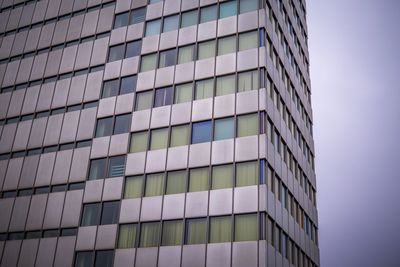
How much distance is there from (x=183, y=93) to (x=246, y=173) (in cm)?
900

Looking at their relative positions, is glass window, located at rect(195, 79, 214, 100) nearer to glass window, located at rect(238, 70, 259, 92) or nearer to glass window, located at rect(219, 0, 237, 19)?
glass window, located at rect(238, 70, 259, 92)

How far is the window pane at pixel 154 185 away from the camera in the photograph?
35750mm

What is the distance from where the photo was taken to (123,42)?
43.8m

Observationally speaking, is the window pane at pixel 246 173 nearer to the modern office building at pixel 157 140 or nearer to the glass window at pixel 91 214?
the modern office building at pixel 157 140

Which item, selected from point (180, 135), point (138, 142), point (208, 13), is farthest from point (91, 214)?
point (208, 13)

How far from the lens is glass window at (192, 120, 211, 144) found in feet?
118

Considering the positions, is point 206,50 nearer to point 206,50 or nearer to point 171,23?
point 206,50

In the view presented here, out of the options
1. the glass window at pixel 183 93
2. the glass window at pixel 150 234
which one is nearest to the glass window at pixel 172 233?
the glass window at pixel 150 234

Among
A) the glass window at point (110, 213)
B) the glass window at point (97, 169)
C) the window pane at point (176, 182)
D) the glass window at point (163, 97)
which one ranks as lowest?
the glass window at point (110, 213)

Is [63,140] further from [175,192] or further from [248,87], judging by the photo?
[248,87]

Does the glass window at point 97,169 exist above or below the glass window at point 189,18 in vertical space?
below

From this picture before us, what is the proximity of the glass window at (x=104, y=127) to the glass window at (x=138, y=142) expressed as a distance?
2.53m

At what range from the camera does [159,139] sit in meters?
37.7

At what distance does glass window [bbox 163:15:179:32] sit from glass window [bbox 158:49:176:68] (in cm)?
240
